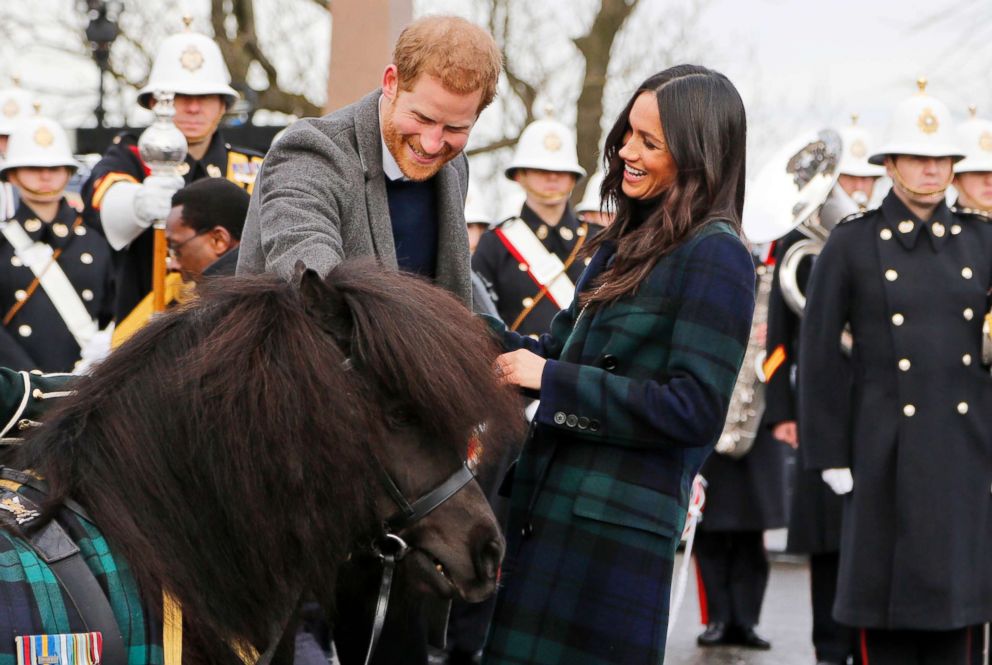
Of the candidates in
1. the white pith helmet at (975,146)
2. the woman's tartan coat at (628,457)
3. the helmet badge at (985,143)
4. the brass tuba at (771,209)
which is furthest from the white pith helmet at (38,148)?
the woman's tartan coat at (628,457)

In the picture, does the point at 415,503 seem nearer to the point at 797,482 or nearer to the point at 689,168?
the point at 689,168

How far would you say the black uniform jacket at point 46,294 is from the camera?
733 cm

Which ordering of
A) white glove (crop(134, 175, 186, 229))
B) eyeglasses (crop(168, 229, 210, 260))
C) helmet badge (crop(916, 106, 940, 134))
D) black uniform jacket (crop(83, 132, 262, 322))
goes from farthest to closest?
helmet badge (crop(916, 106, 940, 134)), black uniform jacket (crop(83, 132, 262, 322)), white glove (crop(134, 175, 186, 229)), eyeglasses (crop(168, 229, 210, 260))

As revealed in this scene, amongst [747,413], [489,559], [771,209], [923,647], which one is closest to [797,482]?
[747,413]

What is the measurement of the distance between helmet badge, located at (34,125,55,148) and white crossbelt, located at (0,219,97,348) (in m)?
0.64

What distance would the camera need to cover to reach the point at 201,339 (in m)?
2.96

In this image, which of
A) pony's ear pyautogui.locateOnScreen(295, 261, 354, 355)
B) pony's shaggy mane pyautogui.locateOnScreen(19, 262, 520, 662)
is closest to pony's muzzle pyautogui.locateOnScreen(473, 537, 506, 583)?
pony's shaggy mane pyautogui.locateOnScreen(19, 262, 520, 662)

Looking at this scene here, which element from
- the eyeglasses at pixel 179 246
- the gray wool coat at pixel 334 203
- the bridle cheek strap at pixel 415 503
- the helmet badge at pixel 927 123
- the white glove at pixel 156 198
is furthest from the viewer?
the helmet badge at pixel 927 123

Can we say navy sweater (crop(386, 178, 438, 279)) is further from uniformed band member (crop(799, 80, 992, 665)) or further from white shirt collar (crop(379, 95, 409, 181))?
uniformed band member (crop(799, 80, 992, 665))

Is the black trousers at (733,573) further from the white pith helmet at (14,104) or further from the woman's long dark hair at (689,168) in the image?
the white pith helmet at (14,104)

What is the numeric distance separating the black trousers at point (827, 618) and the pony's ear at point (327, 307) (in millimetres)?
4674

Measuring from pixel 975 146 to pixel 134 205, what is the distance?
5.13 meters

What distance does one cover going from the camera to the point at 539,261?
898cm

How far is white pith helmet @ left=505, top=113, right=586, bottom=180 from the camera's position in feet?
32.6
